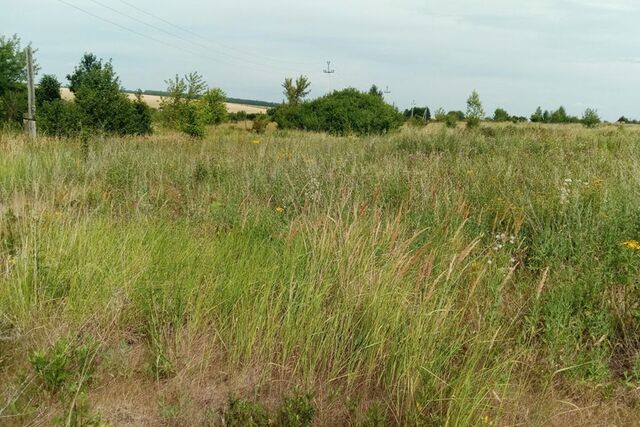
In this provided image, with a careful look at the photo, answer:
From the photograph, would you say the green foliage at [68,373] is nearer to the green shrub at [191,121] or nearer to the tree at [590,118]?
the green shrub at [191,121]

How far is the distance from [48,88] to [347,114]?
19973 millimetres

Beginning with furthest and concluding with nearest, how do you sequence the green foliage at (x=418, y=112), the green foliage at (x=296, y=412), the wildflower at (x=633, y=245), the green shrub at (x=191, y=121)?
the green foliage at (x=418, y=112)
the green shrub at (x=191, y=121)
the wildflower at (x=633, y=245)
the green foliage at (x=296, y=412)

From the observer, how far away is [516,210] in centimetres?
452

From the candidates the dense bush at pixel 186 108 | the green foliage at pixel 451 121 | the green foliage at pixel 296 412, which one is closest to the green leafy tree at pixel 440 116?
the green foliage at pixel 451 121

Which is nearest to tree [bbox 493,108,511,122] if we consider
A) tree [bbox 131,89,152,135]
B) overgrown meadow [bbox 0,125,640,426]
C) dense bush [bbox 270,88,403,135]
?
dense bush [bbox 270,88,403,135]

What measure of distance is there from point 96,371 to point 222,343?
607mm

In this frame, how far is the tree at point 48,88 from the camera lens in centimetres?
3125

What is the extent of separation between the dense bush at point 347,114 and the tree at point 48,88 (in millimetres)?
16248

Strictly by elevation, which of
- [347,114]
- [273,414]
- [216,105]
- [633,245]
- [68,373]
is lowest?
[273,414]

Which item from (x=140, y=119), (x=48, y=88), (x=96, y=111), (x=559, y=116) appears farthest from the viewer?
(x=559, y=116)

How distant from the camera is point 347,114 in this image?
26000mm

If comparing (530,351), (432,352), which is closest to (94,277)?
(432,352)

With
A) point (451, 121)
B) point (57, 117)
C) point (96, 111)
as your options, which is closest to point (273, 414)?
point (96, 111)

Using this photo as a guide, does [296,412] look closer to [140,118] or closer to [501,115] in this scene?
[140,118]
